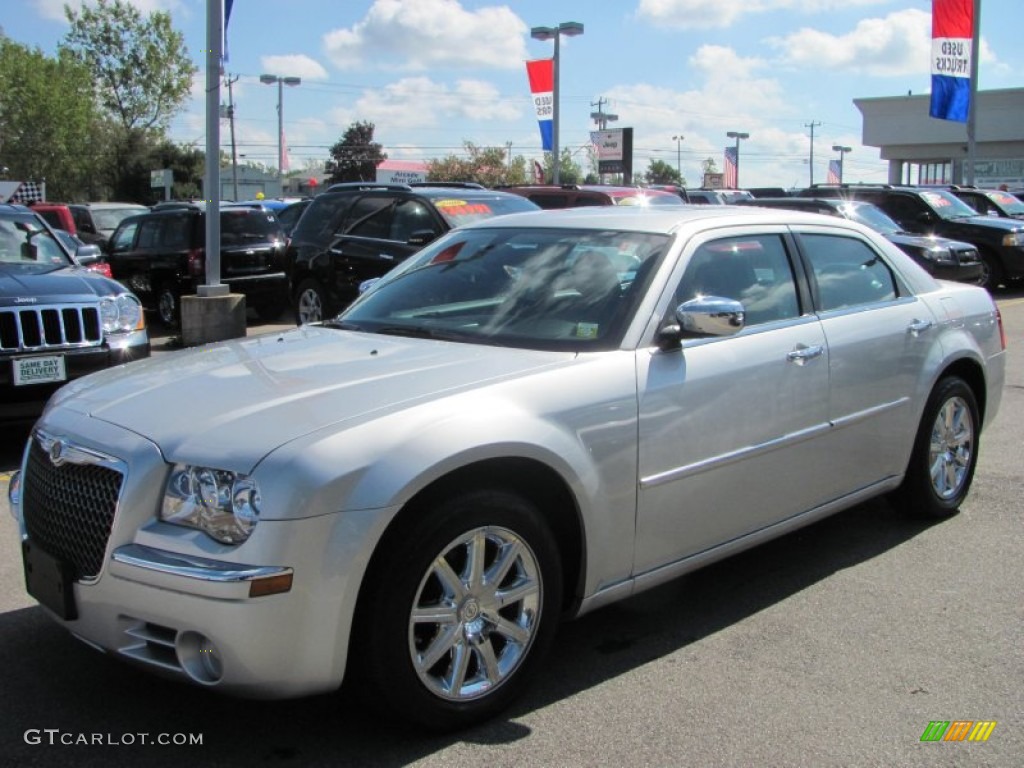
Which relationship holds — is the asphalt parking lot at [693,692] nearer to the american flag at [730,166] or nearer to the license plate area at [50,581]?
the license plate area at [50,581]

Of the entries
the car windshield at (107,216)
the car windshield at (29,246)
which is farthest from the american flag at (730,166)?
the car windshield at (29,246)

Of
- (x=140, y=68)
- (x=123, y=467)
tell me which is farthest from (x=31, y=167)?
(x=123, y=467)

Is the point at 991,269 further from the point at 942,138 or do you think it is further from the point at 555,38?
the point at 942,138

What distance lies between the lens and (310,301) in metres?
12.4

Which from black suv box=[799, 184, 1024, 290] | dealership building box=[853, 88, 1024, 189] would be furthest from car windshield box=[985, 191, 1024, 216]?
dealership building box=[853, 88, 1024, 189]

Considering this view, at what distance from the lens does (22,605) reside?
4062 millimetres

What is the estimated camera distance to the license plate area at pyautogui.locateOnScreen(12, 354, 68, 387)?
6121 mm

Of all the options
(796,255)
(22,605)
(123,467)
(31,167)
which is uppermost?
(31,167)

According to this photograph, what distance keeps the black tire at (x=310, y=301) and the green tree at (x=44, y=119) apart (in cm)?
5603

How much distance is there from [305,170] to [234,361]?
116419mm

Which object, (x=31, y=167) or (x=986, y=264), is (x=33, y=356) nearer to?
(x=986, y=264)

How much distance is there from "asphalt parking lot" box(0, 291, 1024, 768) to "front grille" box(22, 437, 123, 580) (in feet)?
1.83

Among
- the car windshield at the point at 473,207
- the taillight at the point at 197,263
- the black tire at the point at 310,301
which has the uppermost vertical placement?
the car windshield at the point at 473,207

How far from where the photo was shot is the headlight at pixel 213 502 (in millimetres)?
2713
